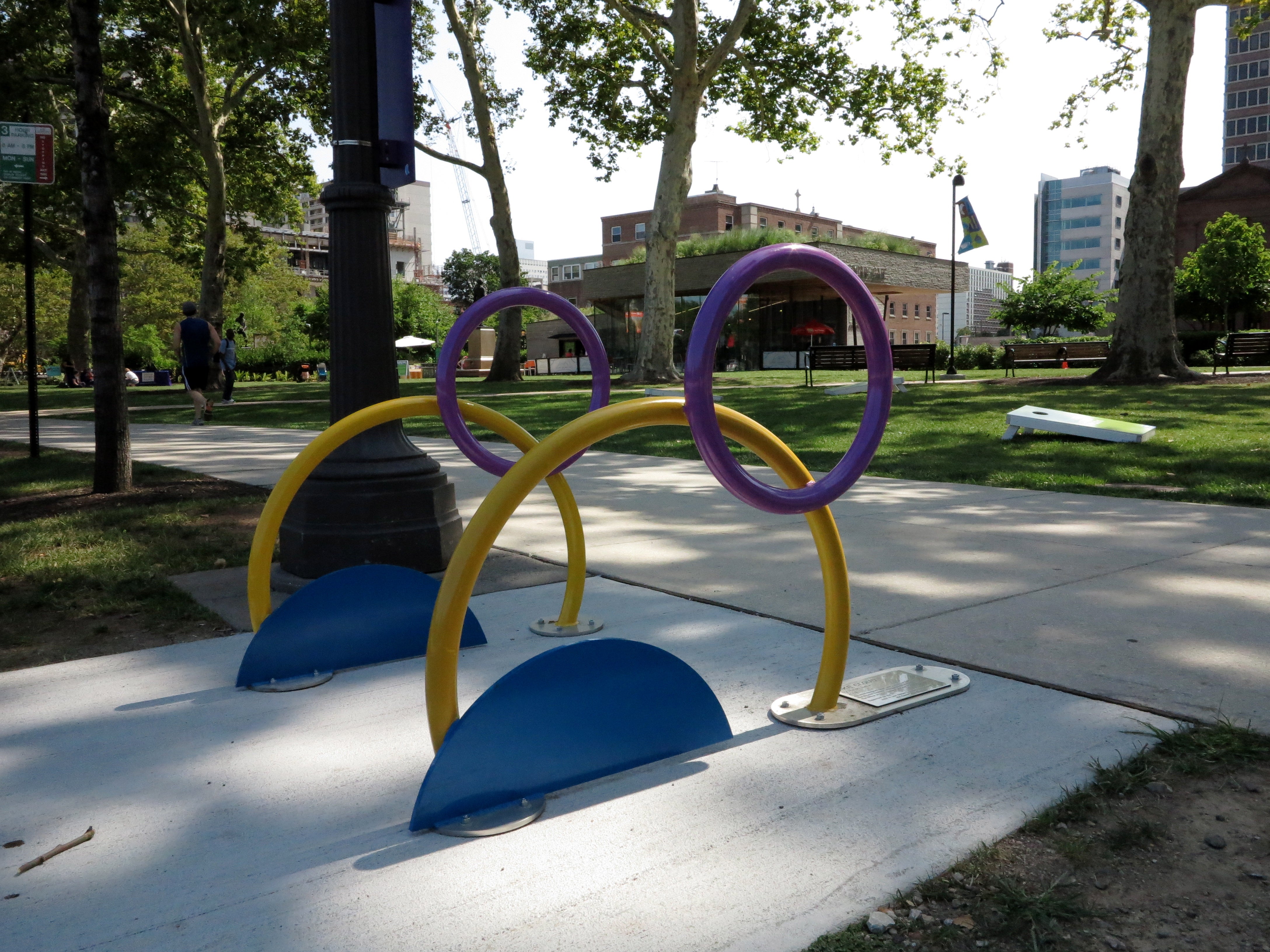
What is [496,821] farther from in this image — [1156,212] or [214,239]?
[214,239]

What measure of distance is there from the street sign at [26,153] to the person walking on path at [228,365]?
49.7 feet

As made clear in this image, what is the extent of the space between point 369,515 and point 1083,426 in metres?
8.20

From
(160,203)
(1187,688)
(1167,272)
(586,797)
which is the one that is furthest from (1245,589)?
(160,203)

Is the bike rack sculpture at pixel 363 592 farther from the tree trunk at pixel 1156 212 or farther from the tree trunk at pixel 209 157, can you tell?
the tree trunk at pixel 209 157

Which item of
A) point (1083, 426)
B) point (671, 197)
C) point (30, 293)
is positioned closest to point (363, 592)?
point (30, 293)

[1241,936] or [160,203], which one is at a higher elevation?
[160,203]

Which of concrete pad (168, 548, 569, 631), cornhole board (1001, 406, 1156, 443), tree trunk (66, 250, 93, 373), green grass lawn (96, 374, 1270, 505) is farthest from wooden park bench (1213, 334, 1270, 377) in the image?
tree trunk (66, 250, 93, 373)

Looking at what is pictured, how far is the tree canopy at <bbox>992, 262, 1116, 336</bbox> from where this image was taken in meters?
54.5

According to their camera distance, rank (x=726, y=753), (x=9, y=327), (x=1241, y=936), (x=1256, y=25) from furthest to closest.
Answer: (x=9, y=327)
(x=1256, y=25)
(x=726, y=753)
(x=1241, y=936)

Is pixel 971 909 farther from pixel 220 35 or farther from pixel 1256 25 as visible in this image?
pixel 1256 25

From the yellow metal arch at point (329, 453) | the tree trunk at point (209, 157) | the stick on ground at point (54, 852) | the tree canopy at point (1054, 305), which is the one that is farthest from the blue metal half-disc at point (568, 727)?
the tree canopy at point (1054, 305)

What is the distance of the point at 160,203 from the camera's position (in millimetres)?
30453

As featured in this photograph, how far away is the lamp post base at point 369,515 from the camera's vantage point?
14.9 feet

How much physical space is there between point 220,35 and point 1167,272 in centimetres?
1682
